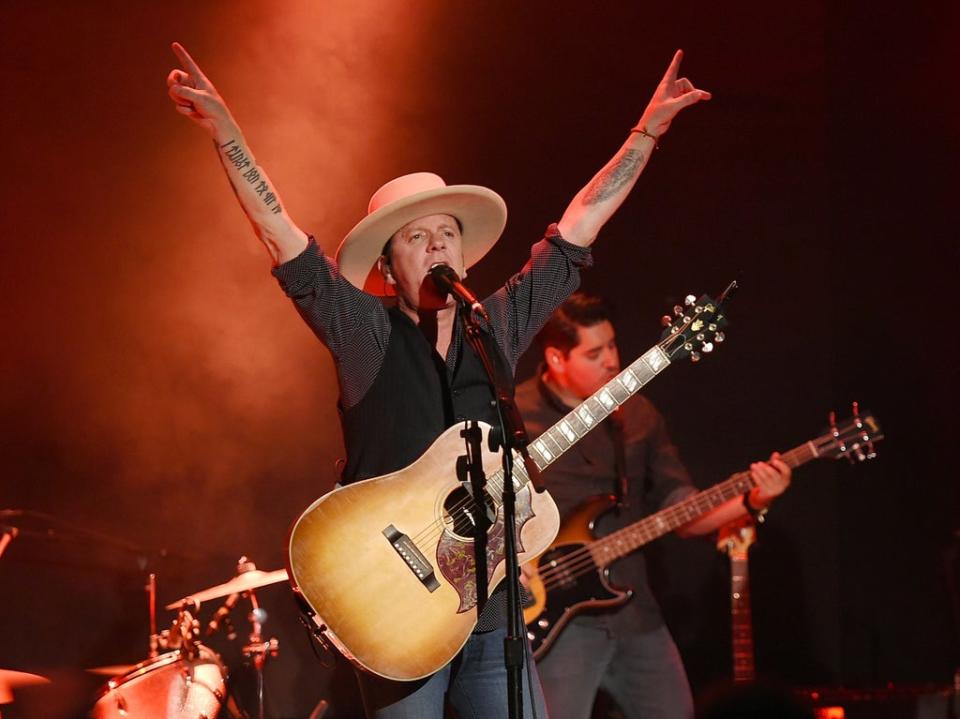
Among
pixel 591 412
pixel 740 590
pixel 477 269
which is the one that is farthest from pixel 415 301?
pixel 740 590

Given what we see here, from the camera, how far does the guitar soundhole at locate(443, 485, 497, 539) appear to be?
119 inches

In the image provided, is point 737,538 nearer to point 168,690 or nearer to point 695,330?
point 695,330

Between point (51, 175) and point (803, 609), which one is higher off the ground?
point (51, 175)

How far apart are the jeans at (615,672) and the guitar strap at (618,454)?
0.62 metres

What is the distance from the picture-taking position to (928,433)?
6387 mm

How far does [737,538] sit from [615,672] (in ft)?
3.46

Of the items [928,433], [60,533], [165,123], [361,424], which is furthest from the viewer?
[928,433]

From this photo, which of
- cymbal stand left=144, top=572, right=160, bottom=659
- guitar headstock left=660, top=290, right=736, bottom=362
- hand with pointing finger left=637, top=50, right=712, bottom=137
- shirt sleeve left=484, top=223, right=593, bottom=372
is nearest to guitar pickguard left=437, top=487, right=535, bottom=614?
shirt sleeve left=484, top=223, right=593, bottom=372

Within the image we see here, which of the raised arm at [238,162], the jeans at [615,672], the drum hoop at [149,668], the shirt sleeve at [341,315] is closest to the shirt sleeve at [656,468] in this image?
the jeans at [615,672]

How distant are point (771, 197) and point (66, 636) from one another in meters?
4.82

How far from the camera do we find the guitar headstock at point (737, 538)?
5496 millimetres

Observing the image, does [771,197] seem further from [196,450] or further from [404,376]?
[404,376]

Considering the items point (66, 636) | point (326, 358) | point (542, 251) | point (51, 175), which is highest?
point (51, 175)

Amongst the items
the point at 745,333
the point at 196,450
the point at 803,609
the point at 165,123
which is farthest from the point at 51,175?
the point at 803,609
